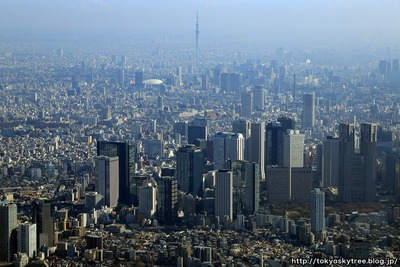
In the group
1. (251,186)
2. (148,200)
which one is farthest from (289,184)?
(148,200)

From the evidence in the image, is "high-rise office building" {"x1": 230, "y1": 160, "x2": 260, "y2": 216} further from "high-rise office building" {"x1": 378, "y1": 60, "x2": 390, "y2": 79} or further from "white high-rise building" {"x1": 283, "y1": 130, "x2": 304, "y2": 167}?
"high-rise office building" {"x1": 378, "y1": 60, "x2": 390, "y2": 79}

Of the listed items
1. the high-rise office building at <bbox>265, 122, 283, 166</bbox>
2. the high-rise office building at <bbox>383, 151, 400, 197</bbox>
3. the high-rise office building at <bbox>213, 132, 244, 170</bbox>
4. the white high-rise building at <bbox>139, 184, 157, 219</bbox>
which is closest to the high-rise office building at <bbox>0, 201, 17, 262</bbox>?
the white high-rise building at <bbox>139, 184, 157, 219</bbox>

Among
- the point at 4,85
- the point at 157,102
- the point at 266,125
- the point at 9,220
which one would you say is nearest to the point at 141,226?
the point at 9,220

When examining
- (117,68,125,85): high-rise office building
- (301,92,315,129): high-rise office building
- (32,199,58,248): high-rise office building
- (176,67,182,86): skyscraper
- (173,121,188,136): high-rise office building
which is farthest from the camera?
(176,67,182,86): skyscraper

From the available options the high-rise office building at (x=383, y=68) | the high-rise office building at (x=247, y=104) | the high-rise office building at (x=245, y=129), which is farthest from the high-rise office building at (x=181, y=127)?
the high-rise office building at (x=383, y=68)

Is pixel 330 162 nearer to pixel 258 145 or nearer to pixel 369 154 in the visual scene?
pixel 369 154

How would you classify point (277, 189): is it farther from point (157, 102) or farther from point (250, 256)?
point (157, 102)
